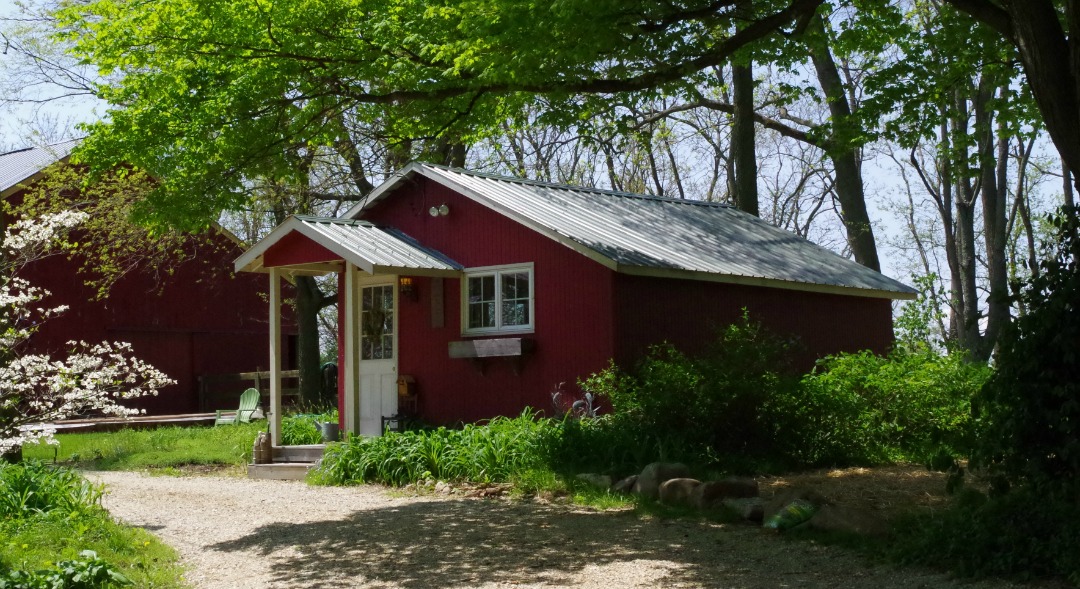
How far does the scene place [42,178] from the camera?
71.7 feet

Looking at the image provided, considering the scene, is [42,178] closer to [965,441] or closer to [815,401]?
[815,401]

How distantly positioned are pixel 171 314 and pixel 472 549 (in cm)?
2026

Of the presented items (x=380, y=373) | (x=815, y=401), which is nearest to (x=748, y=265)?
(x=815, y=401)

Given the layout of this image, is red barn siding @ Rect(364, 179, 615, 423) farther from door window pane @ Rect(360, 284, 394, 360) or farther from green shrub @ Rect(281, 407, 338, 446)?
green shrub @ Rect(281, 407, 338, 446)

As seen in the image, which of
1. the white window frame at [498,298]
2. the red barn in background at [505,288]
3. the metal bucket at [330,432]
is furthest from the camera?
the metal bucket at [330,432]

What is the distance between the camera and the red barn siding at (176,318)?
950 inches

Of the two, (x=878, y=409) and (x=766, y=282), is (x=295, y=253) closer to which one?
(x=766, y=282)

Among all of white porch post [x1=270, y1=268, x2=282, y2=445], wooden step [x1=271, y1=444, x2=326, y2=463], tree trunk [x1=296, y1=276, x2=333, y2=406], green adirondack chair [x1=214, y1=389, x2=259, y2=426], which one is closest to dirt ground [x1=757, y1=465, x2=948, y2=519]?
wooden step [x1=271, y1=444, x2=326, y2=463]

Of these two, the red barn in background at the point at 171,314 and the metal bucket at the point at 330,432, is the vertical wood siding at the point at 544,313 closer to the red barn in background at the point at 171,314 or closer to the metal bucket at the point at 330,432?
the metal bucket at the point at 330,432

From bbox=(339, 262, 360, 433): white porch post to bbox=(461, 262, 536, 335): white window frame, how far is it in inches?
58.9

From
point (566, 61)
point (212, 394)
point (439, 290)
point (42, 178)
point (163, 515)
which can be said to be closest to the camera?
point (163, 515)

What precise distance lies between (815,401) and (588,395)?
8.99 feet

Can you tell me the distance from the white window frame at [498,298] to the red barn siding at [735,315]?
130 cm

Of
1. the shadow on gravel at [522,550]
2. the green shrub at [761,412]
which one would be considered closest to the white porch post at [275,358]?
the green shrub at [761,412]
